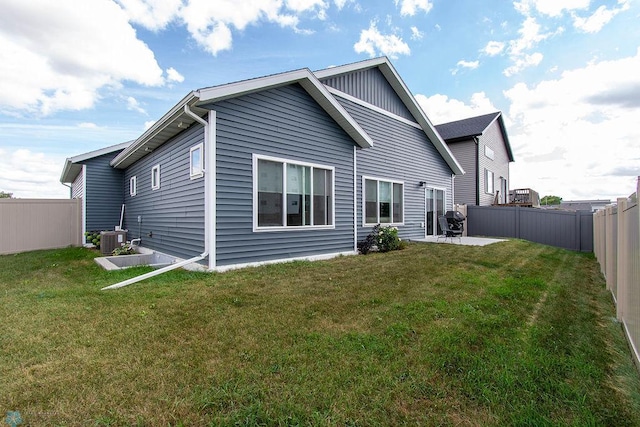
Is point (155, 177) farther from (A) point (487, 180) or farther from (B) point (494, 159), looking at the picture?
(B) point (494, 159)

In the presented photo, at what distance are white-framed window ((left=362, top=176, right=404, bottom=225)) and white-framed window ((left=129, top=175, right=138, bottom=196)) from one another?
7543 millimetres

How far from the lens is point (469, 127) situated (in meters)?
17.8

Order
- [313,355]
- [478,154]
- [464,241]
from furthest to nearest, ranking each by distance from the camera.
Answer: [478,154], [464,241], [313,355]

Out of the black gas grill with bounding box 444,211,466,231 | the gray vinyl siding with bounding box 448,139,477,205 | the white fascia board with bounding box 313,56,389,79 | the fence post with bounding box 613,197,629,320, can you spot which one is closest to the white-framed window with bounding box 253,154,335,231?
the white fascia board with bounding box 313,56,389,79

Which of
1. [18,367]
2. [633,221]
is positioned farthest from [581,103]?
[18,367]

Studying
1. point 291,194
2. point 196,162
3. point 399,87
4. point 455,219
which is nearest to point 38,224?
point 196,162

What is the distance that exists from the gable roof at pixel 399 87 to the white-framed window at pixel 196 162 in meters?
3.89

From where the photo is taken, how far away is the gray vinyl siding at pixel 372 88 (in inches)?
358

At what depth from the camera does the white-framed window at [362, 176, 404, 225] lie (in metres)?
9.48

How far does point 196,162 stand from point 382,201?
5.94m

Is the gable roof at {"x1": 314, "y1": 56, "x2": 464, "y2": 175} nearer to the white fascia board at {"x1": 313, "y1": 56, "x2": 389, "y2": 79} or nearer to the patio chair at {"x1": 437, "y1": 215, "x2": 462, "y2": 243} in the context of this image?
the white fascia board at {"x1": 313, "y1": 56, "x2": 389, "y2": 79}

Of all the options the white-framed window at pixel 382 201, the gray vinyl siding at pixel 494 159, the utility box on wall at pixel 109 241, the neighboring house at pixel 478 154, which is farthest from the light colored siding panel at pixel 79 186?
the gray vinyl siding at pixel 494 159

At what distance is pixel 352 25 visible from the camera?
34.4ft

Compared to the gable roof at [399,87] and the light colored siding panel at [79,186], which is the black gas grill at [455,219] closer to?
the gable roof at [399,87]
